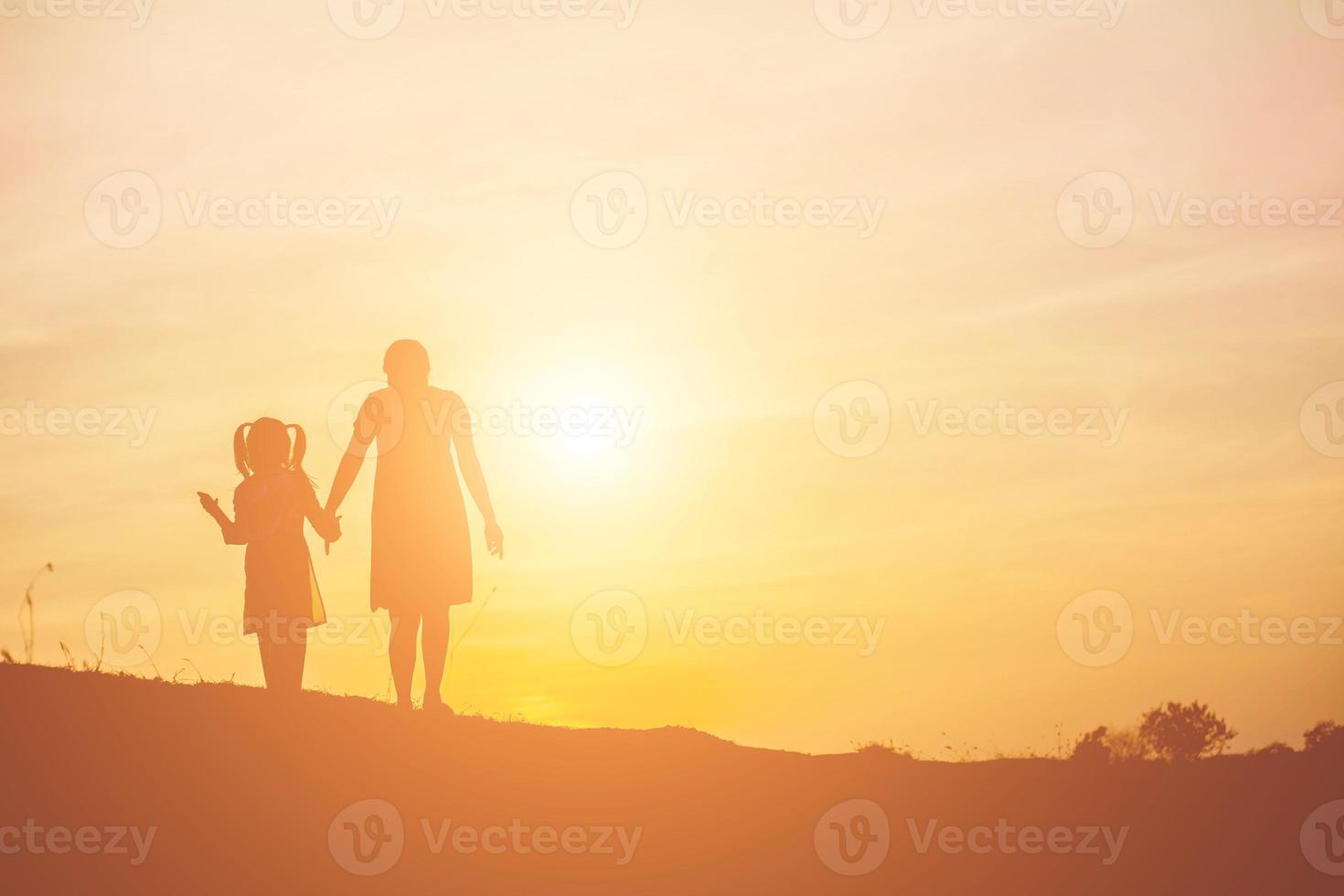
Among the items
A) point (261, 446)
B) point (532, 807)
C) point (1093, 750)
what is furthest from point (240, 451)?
point (1093, 750)

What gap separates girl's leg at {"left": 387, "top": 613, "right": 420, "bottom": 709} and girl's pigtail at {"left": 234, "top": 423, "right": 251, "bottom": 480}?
1.92 meters

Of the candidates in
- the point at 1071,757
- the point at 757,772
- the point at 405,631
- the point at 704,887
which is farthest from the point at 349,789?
the point at 1071,757

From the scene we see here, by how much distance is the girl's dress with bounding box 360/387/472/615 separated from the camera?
14164 mm

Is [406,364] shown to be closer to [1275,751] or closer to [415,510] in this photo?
[415,510]

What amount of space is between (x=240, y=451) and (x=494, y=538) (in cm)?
253

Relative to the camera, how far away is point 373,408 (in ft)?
46.5

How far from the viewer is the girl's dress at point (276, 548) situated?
13.7 m

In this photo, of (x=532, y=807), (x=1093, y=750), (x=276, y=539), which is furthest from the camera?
(x=1093, y=750)

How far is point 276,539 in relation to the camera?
13922 mm

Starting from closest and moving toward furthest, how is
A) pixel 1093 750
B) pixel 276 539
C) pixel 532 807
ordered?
pixel 532 807 < pixel 276 539 < pixel 1093 750

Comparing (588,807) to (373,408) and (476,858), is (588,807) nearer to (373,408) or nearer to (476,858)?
(476,858)

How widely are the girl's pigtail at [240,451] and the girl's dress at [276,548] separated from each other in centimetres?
10

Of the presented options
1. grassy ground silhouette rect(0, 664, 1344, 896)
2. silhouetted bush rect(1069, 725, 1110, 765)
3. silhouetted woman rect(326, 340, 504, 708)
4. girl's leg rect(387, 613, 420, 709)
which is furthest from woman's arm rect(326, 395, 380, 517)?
silhouetted bush rect(1069, 725, 1110, 765)

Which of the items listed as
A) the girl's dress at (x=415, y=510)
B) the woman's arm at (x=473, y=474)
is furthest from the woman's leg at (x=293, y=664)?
the woman's arm at (x=473, y=474)
